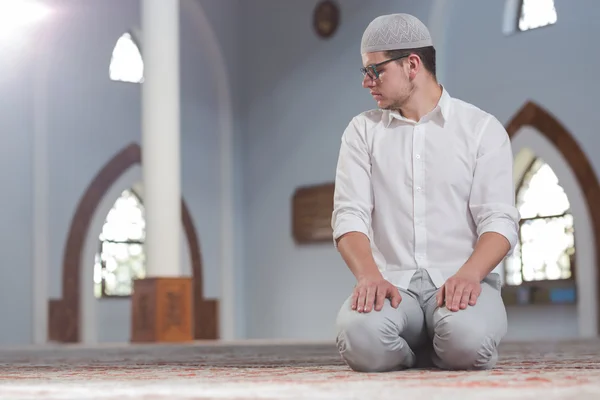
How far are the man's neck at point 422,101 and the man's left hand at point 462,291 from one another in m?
0.59

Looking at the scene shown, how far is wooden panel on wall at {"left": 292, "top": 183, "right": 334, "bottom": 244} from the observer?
11.9 m

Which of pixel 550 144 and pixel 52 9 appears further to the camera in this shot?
pixel 52 9

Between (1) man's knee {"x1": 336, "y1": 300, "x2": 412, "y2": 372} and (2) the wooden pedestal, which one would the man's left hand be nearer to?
(1) man's knee {"x1": 336, "y1": 300, "x2": 412, "y2": 372}

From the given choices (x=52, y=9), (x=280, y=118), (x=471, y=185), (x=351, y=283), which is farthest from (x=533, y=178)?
(x=471, y=185)

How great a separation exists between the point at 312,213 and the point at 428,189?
8.83m

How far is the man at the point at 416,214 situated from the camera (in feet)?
10.1

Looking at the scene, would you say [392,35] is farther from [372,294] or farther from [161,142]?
[161,142]

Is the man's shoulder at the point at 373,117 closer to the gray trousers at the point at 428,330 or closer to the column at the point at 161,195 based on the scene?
the gray trousers at the point at 428,330

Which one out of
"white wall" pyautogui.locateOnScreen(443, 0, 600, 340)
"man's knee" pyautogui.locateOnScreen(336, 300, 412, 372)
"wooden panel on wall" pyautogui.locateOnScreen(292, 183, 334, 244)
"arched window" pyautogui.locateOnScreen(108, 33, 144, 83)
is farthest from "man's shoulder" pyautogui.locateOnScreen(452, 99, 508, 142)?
"arched window" pyautogui.locateOnScreen(108, 33, 144, 83)

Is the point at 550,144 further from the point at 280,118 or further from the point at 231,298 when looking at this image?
the point at 231,298

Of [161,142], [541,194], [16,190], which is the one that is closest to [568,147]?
[541,194]

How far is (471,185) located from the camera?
10.8 ft

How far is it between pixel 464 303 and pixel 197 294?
33.0 ft

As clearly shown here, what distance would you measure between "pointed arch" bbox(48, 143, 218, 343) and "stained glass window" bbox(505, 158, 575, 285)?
165 inches
